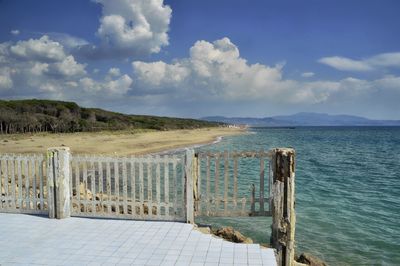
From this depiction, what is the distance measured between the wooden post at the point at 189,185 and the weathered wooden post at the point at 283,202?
1.95 metres

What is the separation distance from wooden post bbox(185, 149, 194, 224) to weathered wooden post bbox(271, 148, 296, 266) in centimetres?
195

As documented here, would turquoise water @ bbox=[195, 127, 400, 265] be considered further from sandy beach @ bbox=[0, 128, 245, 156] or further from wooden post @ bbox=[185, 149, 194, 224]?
sandy beach @ bbox=[0, 128, 245, 156]

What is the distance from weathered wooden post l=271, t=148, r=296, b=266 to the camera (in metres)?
7.53

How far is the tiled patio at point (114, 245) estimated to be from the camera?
6.78 metres

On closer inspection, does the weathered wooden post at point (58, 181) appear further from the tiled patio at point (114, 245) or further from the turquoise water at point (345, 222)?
the turquoise water at point (345, 222)

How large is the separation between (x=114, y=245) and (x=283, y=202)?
3570 mm

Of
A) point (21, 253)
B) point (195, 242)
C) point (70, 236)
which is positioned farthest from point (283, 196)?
point (21, 253)

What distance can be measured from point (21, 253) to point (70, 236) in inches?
43.1

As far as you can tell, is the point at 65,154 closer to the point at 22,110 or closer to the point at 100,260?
the point at 100,260

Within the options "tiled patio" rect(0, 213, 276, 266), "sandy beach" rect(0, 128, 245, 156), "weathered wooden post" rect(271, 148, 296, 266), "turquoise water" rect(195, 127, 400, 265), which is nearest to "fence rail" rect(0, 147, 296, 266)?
"weathered wooden post" rect(271, 148, 296, 266)

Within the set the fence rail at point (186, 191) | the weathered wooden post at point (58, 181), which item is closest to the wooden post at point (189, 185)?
the fence rail at point (186, 191)

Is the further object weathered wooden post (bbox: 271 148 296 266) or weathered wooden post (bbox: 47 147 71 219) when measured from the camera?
weathered wooden post (bbox: 47 147 71 219)

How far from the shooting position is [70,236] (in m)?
7.99

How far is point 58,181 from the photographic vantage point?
916 cm
